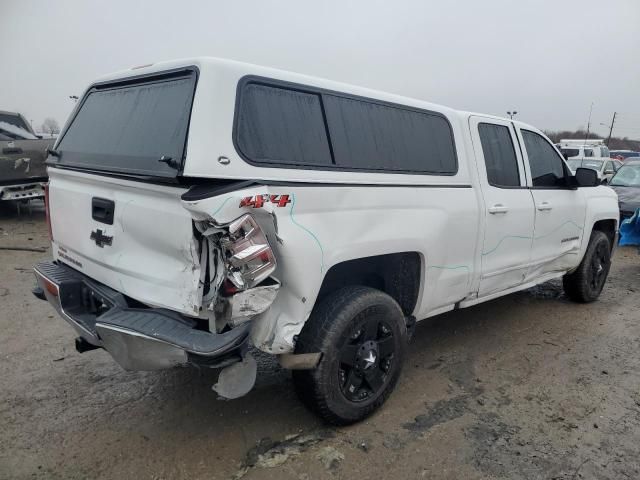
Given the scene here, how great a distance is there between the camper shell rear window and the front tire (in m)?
0.80

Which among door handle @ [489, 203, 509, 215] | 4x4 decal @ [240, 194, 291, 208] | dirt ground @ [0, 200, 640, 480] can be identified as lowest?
dirt ground @ [0, 200, 640, 480]

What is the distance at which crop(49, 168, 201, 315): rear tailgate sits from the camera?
2416 mm

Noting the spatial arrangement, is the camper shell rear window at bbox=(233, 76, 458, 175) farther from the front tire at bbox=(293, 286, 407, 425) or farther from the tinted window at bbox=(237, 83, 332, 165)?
the front tire at bbox=(293, 286, 407, 425)

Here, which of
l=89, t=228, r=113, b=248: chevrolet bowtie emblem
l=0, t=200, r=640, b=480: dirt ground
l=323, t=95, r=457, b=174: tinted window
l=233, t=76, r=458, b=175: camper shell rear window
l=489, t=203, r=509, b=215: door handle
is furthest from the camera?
l=489, t=203, r=509, b=215: door handle

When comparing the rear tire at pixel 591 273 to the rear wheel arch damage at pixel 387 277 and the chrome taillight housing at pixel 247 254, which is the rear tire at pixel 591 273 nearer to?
the rear wheel arch damage at pixel 387 277

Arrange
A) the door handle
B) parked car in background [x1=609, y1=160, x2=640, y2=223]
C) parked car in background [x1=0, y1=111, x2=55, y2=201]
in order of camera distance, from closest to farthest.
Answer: the door handle < parked car in background [x1=0, y1=111, x2=55, y2=201] < parked car in background [x1=609, y1=160, x2=640, y2=223]

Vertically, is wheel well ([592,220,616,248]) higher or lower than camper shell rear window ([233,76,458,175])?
lower

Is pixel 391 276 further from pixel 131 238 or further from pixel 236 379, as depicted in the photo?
pixel 131 238

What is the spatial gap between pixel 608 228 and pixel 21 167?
9093 millimetres

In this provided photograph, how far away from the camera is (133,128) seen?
288 centimetres

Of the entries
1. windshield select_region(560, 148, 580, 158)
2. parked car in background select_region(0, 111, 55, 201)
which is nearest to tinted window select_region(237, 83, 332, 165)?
parked car in background select_region(0, 111, 55, 201)

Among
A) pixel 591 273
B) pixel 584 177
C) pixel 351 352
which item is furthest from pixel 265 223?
pixel 591 273

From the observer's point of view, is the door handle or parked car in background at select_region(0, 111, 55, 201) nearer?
the door handle

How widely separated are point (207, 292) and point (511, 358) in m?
2.87
